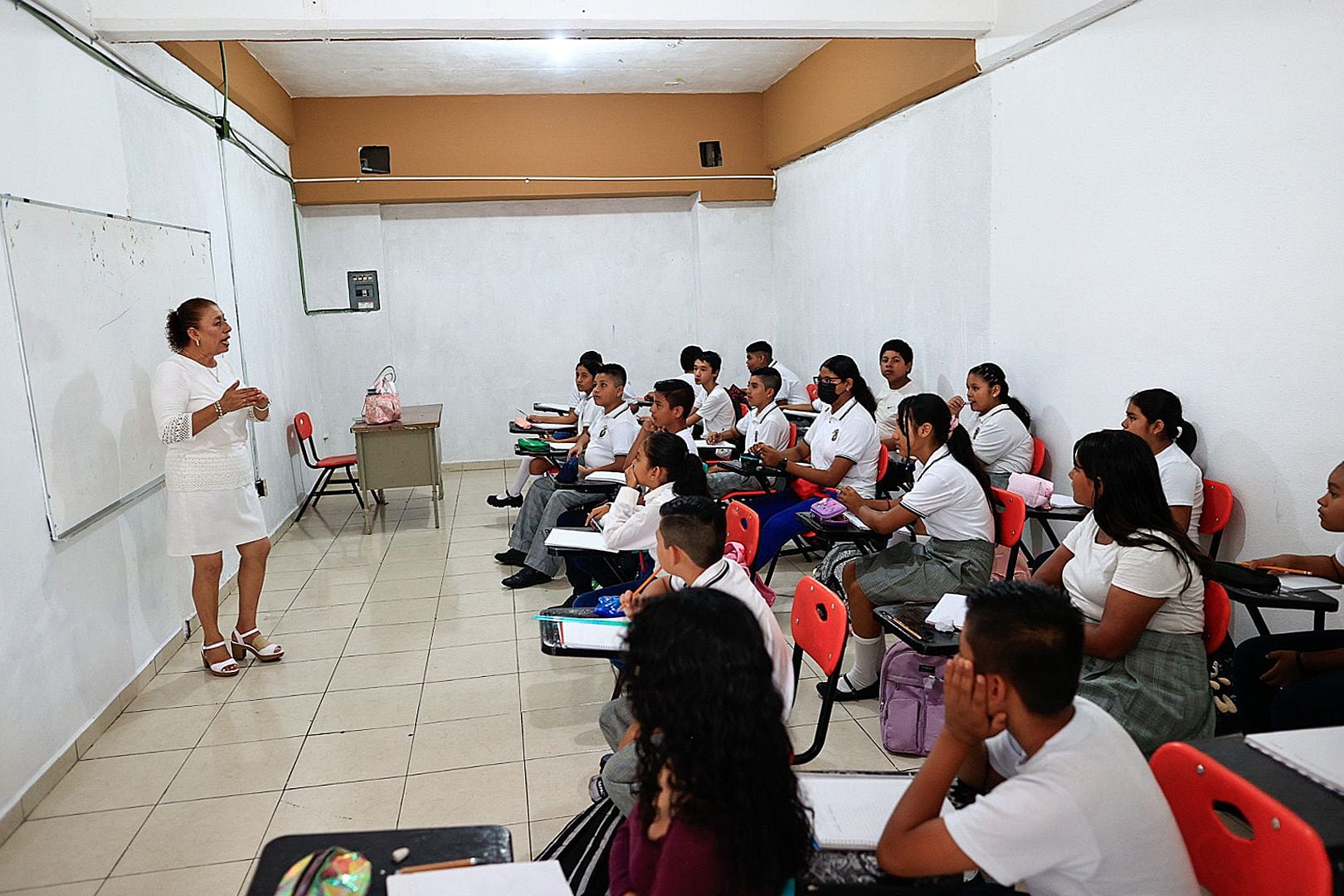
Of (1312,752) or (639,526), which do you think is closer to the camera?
(1312,752)

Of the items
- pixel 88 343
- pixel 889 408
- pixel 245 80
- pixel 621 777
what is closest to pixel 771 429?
pixel 889 408

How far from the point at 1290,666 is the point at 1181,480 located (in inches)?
36.4

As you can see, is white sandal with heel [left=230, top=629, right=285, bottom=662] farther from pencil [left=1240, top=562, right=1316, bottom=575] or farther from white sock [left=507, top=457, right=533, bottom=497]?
pencil [left=1240, top=562, right=1316, bottom=575]

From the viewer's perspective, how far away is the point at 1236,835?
1452 mm

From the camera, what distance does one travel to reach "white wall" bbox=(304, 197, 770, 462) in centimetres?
881

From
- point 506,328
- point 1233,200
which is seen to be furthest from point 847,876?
point 506,328

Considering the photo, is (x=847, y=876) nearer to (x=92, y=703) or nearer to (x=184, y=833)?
(x=184, y=833)

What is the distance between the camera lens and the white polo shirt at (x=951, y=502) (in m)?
3.38

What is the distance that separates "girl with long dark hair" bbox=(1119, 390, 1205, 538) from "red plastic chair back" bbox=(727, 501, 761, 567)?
1.45m

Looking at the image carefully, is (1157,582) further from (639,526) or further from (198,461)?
(198,461)

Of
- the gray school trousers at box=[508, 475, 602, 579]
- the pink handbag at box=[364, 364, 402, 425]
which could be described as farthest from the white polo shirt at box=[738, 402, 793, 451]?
the pink handbag at box=[364, 364, 402, 425]

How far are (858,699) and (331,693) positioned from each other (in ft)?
7.12

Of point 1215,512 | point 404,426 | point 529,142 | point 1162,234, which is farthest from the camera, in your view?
point 529,142

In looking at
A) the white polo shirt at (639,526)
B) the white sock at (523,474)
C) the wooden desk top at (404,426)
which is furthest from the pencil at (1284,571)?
the wooden desk top at (404,426)
